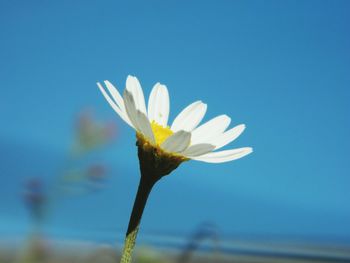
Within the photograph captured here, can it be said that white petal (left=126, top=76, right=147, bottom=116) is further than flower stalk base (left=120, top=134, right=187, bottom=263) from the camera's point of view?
Yes

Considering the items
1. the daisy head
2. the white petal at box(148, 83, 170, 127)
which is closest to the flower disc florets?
the daisy head

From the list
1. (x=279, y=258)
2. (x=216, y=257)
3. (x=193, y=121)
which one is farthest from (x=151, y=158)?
(x=279, y=258)

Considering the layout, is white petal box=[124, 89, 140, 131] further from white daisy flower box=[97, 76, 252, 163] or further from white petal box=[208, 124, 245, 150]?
white petal box=[208, 124, 245, 150]

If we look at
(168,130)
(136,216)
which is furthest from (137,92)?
(136,216)

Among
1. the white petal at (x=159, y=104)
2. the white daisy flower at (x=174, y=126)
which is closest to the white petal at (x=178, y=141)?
the white daisy flower at (x=174, y=126)

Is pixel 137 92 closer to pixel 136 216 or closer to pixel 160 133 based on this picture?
pixel 160 133

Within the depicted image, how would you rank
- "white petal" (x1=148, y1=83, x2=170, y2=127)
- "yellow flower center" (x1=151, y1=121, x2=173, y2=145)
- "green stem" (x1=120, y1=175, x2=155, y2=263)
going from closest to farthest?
"green stem" (x1=120, y1=175, x2=155, y2=263) → "yellow flower center" (x1=151, y1=121, x2=173, y2=145) → "white petal" (x1=148, y1=83, x2=170, y2=127)

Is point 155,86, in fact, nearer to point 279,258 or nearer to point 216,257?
point 216,257
